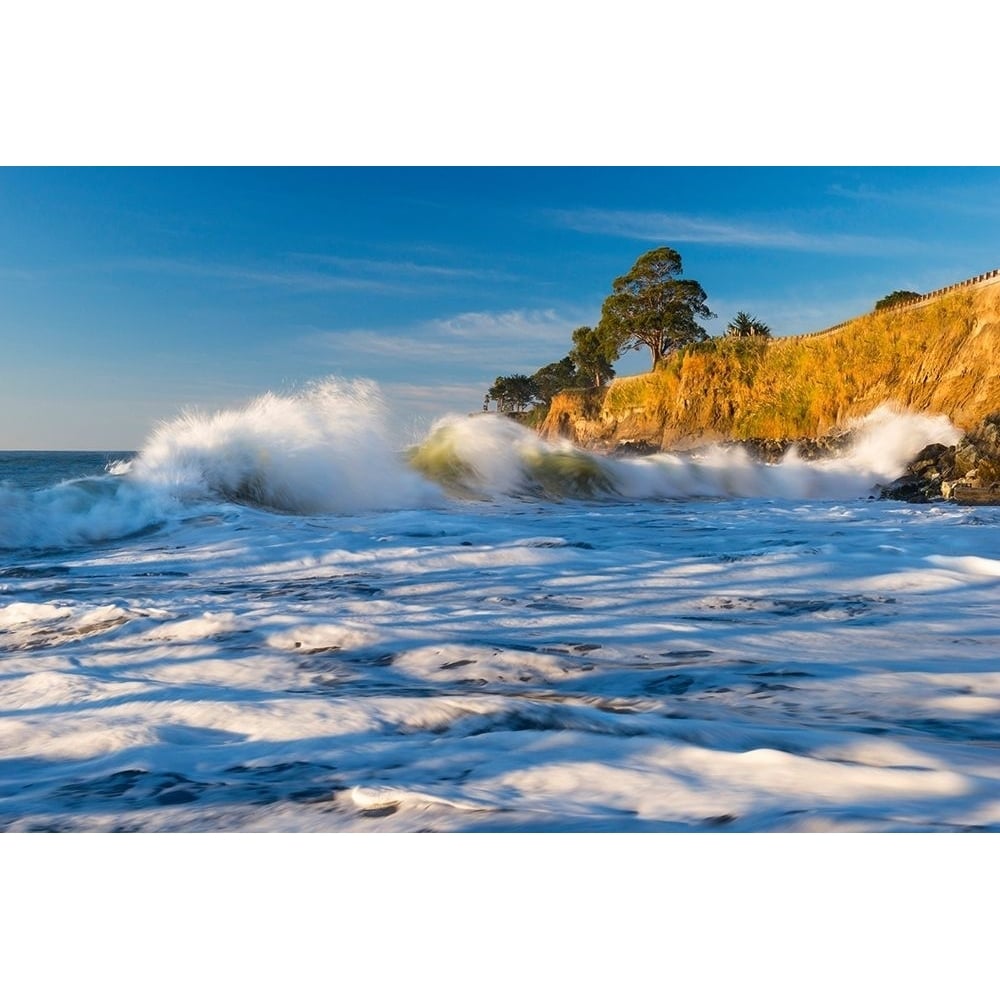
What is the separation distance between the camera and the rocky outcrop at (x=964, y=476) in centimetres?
1142

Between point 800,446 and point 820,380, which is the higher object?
point 820,380

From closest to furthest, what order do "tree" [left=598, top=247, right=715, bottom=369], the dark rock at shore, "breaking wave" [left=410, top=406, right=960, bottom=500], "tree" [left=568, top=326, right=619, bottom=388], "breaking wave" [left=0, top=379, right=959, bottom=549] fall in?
1. "breaking wave" [left=0, top=379, right=959, bottom=549]
2. "breaking wave" [left=410, top=406, right=960, bottom=500]
3. the dark rock at shore
4. "tree" [left=598, top=247, right=715, bottom=369]
5. "tree" [left=568, top=326, right=619, bottom=388]

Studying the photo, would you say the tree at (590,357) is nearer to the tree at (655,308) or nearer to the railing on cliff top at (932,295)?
the tree at (655,308)

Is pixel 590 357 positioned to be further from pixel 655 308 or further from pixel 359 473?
pixel 359 473

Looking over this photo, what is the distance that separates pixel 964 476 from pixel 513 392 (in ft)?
183

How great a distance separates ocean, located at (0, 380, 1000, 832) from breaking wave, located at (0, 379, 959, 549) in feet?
3.94

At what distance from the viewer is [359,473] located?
12.1 meters

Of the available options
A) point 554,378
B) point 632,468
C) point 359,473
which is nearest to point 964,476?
point 632,468

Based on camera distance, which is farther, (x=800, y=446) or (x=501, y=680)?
(x=800, y=446)

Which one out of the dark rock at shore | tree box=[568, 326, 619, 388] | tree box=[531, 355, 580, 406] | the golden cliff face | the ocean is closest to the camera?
the ocean

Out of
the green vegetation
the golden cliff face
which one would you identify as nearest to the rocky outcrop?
the golden cliff face

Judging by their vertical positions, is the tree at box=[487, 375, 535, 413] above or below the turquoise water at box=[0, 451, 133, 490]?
above

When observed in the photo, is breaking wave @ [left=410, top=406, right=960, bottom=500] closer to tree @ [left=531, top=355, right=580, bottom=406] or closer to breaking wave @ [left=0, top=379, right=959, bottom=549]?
breaking wave @ [left=0, top=379, right=959, bottom=549]

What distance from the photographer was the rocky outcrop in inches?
450
